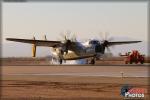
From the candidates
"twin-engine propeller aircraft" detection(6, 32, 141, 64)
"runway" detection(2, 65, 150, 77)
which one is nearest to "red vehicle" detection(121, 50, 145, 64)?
"twin-engine propeller aircraft" detection(6, 32, 141, 64)

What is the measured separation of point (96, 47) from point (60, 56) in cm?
1075

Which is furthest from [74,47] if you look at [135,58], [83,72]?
[83,72]

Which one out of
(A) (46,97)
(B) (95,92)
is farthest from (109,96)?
(A) (46,97)

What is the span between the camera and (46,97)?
67.2 ft

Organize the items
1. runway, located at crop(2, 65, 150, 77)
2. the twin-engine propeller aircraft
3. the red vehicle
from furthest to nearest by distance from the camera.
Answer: the red vehicle, the twin-engine propeller aircraft, runway, located at crop(2, 65, 150, 77)

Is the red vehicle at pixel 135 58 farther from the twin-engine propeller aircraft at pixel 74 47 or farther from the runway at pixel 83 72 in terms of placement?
the runway at pixel 83 72

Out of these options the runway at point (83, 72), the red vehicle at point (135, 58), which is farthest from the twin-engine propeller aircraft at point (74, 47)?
the runway at point (83, 72)

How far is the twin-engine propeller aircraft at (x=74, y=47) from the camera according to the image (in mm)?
66938

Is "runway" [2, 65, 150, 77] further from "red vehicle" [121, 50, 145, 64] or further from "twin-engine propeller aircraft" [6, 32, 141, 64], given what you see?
"red vehicle" [121, 50, 145, 64]

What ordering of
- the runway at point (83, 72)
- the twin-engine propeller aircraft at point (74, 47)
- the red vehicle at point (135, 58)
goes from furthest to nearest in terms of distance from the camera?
the red vehicle at point (135, 58)
the twin-engine propeller aircraft at point (74, 47)
the runway at point (83, 72)

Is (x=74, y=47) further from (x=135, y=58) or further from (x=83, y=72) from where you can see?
(x=83, y=72)

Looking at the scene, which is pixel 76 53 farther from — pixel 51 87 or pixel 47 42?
pixel 51 87

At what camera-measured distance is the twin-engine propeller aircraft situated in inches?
2635

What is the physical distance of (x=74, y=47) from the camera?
72.0 m
